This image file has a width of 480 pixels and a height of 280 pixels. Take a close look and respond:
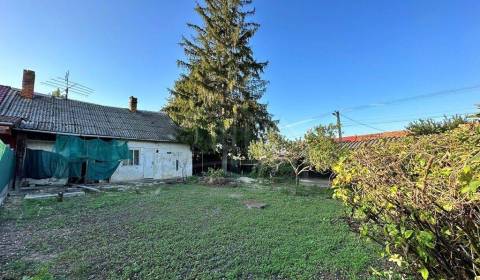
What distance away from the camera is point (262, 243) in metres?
4.50

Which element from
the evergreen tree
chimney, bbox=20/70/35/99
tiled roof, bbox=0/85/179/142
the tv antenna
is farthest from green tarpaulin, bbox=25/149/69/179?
the tv antenna

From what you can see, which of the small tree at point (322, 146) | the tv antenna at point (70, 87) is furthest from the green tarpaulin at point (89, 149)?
the small tree at point (322, 146)

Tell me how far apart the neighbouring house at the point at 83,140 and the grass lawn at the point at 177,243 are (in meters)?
4.34

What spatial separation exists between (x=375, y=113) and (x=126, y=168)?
2195 centimetres

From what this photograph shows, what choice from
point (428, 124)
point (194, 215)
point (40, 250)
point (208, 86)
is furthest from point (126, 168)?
point (428, 124)

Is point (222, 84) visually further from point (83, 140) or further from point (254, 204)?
point (254, 204)

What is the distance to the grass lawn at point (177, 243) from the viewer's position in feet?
11.3

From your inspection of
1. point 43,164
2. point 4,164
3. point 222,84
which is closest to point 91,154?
point 43,164

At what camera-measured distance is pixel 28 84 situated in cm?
1373

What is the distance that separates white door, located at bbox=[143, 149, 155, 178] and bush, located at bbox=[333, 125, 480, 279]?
49.5ft

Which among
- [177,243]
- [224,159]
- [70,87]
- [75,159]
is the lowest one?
[177,243]

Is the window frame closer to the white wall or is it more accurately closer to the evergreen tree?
the white wall

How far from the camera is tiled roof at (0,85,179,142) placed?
12219 mm

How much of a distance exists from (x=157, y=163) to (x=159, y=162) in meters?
0.15
